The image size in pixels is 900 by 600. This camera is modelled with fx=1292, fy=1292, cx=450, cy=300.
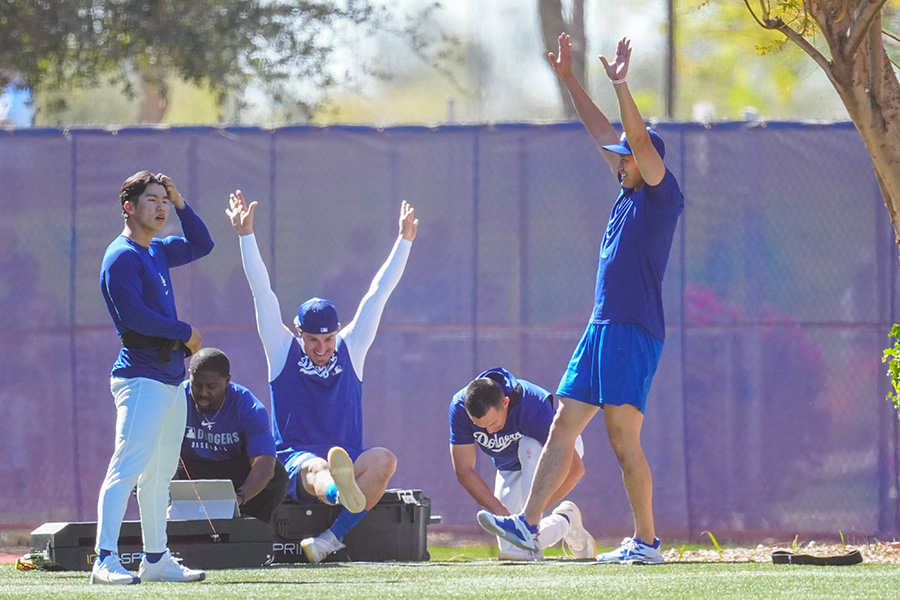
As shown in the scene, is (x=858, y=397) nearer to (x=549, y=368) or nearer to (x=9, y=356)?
(x=549, y=368)

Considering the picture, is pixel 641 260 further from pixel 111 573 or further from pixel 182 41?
pixel 182 41

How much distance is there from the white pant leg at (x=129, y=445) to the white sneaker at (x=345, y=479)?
83 cm

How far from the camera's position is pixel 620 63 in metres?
5.00

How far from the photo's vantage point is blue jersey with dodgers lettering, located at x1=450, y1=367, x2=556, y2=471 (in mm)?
6305

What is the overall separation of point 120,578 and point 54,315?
3.32 metres

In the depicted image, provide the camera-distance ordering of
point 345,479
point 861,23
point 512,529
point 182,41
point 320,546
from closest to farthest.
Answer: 1. point 512,529
2. point 345,479
3. point 861,23
4. point 320,546
5. point 182,41

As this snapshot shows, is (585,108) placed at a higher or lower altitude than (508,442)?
higher

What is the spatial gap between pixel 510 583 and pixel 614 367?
Result: 105 centimetres

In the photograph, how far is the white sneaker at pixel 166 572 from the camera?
474 cm

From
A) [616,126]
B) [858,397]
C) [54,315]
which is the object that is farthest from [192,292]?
[858,397]

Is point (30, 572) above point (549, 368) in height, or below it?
below

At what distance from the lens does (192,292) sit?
7.57 m

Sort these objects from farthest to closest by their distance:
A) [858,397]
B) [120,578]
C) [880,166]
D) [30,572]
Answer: [858,397], [880,166], [30,572], [120,578]

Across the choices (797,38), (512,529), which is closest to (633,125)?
(797,38)
